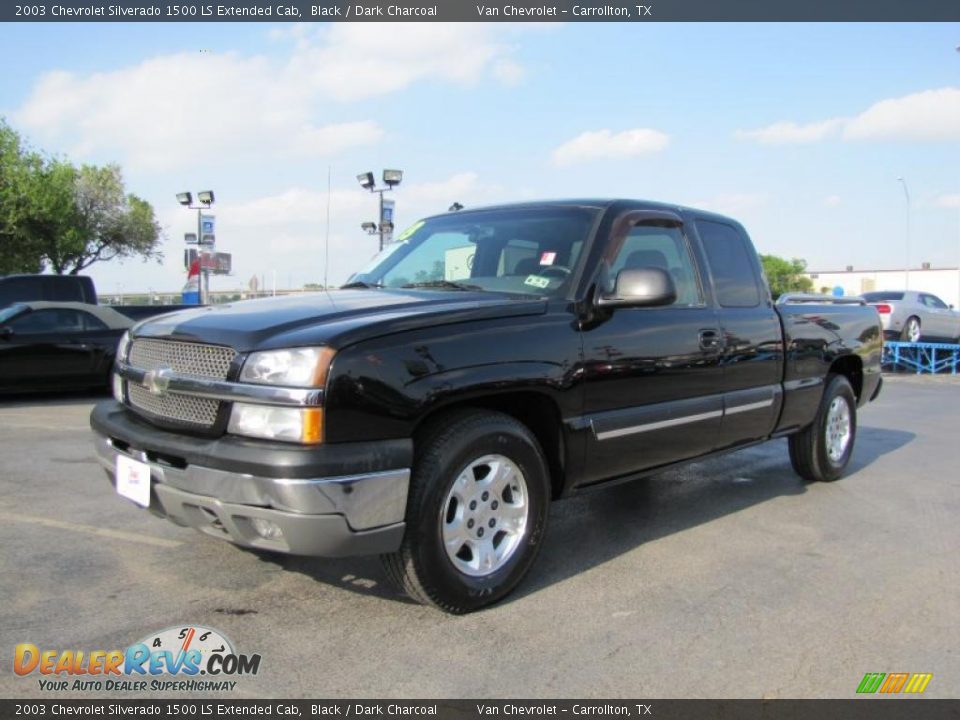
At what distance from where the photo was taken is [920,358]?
1878cm

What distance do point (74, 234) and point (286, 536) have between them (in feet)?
118

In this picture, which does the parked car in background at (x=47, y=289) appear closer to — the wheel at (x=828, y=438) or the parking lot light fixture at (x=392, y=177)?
the parking lot light fixture at (x=392, y=177)

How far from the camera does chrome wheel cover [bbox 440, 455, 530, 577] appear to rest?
3352 mm

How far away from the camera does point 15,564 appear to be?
3975 mm

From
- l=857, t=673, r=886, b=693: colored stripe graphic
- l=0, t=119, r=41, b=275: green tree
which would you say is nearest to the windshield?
l=857, t=673, r=886, b=693: colored stripe graphic

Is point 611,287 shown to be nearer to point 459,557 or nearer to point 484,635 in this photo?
point 459,557

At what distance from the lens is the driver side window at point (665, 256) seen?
4363 mm

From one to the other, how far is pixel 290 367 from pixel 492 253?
1727mm

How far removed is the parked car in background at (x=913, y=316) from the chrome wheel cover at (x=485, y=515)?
1779 centimetres

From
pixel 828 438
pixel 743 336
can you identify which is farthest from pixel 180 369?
pixel 828 438

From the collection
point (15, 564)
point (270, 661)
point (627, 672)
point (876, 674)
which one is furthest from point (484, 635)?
point (15, 564)

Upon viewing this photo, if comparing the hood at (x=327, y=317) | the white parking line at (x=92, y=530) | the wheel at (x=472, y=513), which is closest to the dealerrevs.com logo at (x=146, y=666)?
the wheel at (x=472, y=513)

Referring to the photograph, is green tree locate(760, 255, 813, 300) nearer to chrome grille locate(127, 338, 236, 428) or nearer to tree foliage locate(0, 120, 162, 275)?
tree foliage locate(0, 120, 162, 275)
